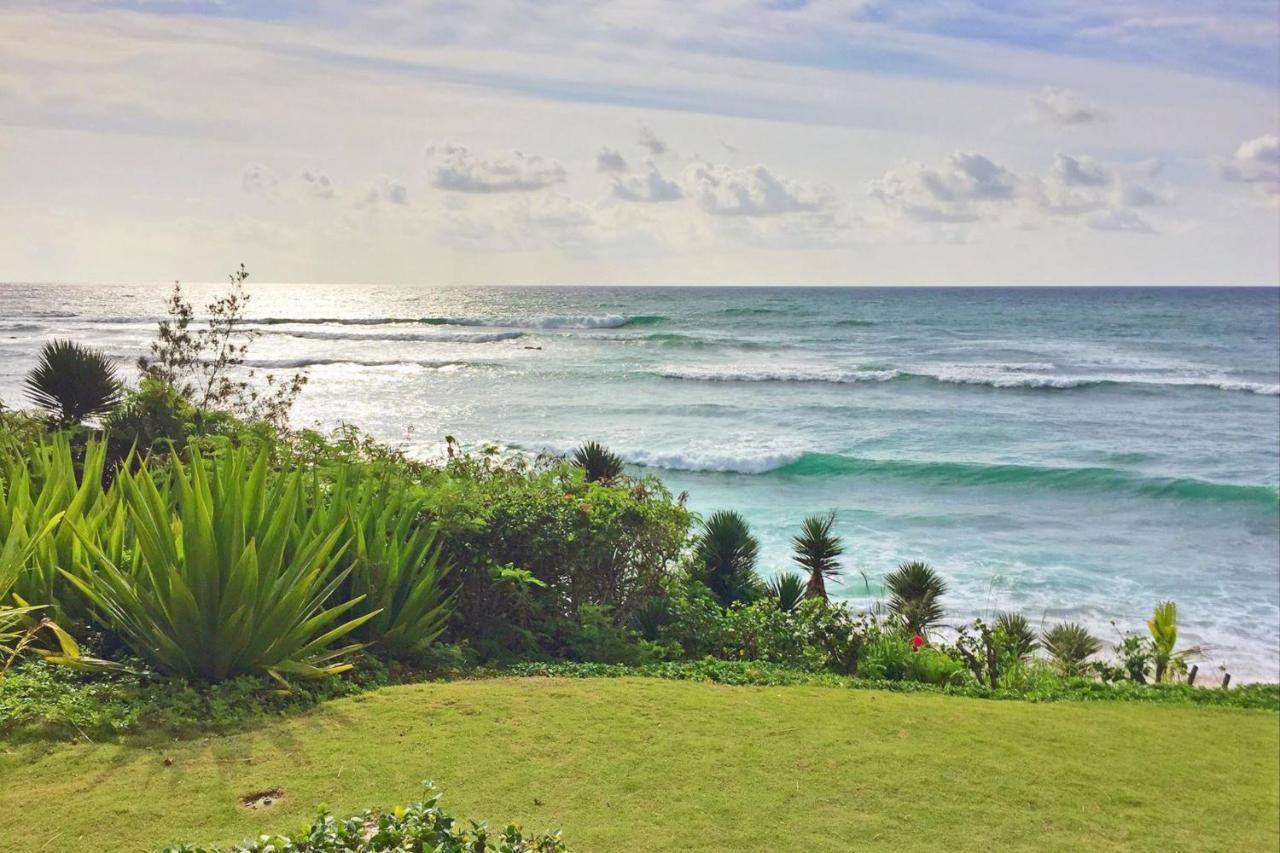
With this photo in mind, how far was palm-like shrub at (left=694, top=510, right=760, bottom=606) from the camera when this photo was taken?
1048 centimetres

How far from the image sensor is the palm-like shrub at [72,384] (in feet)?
40.4

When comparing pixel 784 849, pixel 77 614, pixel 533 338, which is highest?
pixel 533 338

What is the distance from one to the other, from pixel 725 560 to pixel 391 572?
15.7 feet

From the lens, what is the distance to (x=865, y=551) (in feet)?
58.3

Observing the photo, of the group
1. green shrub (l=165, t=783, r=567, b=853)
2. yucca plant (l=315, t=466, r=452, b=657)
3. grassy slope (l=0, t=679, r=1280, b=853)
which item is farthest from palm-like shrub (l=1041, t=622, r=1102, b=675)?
green shrub (l=165, t=783, r=567, b=853)

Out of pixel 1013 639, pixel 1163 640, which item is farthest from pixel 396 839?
pixel 1163 640

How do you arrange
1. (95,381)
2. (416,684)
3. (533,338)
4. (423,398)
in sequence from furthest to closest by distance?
(533,338) → (423,398) → (95,381) → (416,684)

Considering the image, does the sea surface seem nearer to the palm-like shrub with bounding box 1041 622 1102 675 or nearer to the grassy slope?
the palm-like shrub with bounding box 1041 622 1102 675

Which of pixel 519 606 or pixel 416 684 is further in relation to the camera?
pixel 519 606

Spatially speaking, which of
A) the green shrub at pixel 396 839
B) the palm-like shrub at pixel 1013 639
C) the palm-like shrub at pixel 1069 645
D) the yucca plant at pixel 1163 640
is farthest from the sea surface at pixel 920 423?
Answer: the green shrub at pixel 396 839

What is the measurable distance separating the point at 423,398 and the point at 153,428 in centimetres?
2814

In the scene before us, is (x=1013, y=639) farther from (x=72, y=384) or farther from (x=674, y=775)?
(x=72, y=384)

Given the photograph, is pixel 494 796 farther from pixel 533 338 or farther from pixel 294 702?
pixel 533 338

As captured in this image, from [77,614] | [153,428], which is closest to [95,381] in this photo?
[153,428]
